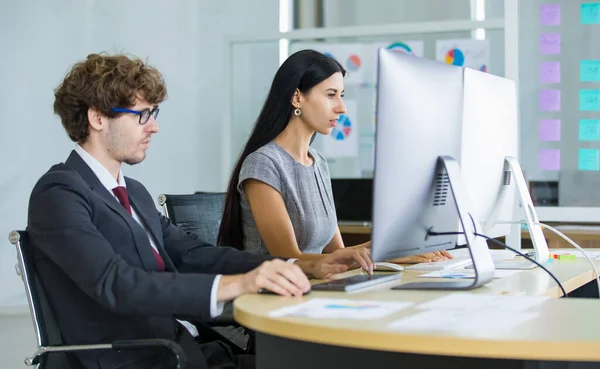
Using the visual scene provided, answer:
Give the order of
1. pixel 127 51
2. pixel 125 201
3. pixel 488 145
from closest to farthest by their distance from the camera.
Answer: pixel 125 201 < pixel 488 145 < pixel 127 51

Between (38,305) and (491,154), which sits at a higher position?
(491,154)

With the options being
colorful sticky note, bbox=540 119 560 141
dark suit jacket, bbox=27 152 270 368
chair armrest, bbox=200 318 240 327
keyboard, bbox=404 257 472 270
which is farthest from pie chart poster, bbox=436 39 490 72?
dark suit jacket, bbox=27 152 270 368

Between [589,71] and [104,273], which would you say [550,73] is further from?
[104,273]

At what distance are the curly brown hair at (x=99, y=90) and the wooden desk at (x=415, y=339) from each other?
626mm

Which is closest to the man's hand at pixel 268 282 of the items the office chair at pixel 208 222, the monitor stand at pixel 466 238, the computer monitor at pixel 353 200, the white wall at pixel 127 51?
the monitor stand at pixel 466 238

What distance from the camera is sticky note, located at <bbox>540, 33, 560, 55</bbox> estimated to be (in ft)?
15.4

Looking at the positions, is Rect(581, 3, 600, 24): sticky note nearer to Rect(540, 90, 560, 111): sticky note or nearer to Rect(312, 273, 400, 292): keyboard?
Rect(540, 90, 560, 111): sticky note

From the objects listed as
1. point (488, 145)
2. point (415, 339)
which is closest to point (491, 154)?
point (488, 145)

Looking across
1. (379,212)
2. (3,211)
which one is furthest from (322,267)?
(3,211)

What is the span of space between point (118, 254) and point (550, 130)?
3449 millimetres

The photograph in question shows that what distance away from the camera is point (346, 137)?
5160 mm

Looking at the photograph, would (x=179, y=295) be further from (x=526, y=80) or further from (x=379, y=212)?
(x=526, y=80)

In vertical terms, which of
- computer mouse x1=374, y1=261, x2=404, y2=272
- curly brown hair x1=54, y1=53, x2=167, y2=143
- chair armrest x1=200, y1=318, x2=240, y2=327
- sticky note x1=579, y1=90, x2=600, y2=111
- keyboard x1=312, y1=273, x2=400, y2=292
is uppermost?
sticky note x1=579, y1=90, x2=600, y2=111

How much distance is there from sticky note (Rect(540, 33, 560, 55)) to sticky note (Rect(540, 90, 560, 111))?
229mm
